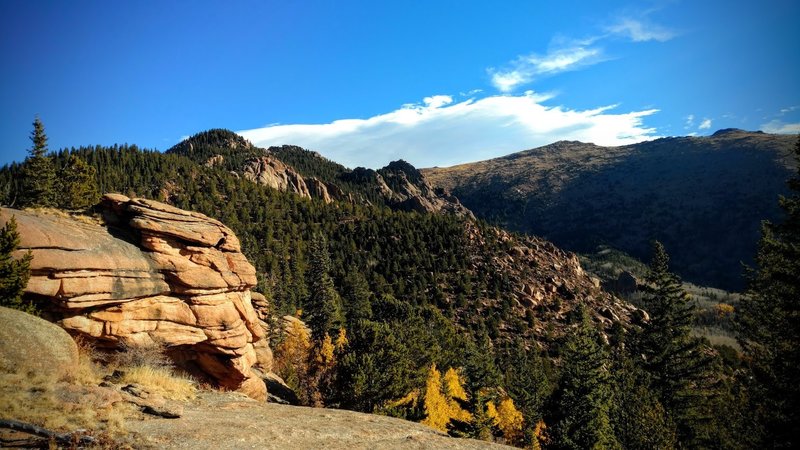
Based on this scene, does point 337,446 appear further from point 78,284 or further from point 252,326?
point 252,326

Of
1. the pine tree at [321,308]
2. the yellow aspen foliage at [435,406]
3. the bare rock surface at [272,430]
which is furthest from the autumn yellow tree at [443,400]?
the bare rock surface at [272,430]

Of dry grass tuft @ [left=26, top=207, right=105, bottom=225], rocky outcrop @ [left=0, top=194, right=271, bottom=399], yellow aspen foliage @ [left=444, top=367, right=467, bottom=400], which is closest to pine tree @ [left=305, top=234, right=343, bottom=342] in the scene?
yellow aspen foliage @ [left=444, top=367, right=467, bottom=400]

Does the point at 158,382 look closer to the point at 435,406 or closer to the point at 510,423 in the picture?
the point at 435,406

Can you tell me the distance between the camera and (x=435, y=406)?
4403 centimetres

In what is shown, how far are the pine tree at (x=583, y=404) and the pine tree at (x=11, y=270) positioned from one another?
109ft

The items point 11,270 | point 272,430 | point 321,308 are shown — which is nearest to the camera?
point 272,430

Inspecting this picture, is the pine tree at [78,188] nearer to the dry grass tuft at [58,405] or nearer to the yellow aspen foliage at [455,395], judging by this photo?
the dry grass tuft at [58,405]

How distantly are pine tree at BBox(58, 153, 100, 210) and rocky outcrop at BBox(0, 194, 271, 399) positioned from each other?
51.8 ft

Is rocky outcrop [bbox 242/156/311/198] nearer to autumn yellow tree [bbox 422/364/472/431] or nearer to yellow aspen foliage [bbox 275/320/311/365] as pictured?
yellow aspen foliage [bbox 275/320/311/365]

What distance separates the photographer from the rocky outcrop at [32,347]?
545 inches

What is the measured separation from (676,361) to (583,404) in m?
9.83

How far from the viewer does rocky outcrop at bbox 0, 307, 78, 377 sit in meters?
13.8

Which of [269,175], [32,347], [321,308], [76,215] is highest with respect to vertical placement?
[269,175]

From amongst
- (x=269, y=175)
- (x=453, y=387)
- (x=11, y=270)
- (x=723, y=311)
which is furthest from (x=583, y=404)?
(x=723, y=311)
